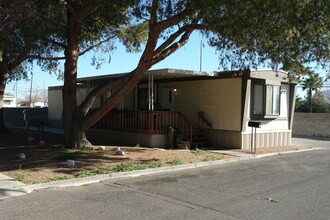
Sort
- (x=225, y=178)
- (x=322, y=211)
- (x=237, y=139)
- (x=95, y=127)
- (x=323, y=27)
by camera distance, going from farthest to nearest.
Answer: (x=95, y=127), (x=237, y=139), (x=323, y=27), (x=225, y=178), (x=322, y=211)

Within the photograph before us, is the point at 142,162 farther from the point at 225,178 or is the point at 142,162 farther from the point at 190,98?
the point at 190,98

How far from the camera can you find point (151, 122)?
16.1m

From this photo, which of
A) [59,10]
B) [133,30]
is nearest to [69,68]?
[59,10]

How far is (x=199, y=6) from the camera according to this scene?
11203 millimetres

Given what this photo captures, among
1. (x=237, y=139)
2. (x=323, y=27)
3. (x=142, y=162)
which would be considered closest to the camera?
(x=323, y=27)

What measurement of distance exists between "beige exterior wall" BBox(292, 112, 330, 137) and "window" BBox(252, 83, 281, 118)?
9.39m

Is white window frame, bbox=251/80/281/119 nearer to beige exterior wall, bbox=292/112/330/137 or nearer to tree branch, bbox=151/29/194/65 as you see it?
tree branch, bbox=151/29/194/65

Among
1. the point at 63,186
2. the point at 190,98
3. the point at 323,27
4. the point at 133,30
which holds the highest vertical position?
the point at 133,30

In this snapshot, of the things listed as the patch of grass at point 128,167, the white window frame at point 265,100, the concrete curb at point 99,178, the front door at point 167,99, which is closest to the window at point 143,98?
the front door at point 167,99

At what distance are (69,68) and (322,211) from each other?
10.4 metres

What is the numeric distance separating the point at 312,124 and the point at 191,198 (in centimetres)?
2100

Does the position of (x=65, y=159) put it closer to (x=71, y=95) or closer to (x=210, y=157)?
(x=71, y=95)

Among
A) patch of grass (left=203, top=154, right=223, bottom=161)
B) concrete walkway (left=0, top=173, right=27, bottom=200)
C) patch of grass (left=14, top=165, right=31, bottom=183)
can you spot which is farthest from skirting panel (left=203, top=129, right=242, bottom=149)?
concrete walkway (left=0, top=173, right=27, bottom=200)

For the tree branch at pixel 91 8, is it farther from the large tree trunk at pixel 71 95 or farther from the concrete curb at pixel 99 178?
the concrete curb at pixel 99 178
